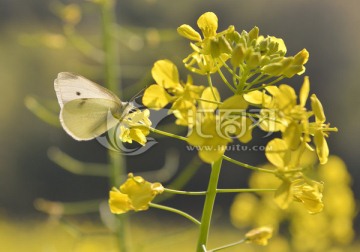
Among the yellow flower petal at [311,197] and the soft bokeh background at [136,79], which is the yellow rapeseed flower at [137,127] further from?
the soft bokeh background at [136,79]

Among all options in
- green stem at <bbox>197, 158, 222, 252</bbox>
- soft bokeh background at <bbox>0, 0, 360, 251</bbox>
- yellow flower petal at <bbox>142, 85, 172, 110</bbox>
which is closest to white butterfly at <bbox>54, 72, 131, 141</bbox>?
yellow flower petal at <bbox>142, 85, 172, 110</bbox>

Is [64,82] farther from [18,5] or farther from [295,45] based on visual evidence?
[18,5]

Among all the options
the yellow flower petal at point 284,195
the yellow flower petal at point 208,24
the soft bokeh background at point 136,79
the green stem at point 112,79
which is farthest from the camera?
the soft bokeh background at point 136,79

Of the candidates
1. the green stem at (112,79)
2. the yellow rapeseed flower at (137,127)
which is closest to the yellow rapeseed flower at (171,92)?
the yellow rapeseed flower at (137,127)

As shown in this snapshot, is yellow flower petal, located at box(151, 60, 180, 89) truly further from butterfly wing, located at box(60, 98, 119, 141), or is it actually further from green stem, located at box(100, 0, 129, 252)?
green stem, located at box(100, 0, 129, 252)

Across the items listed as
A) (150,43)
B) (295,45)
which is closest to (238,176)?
(295,45)
